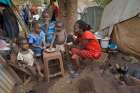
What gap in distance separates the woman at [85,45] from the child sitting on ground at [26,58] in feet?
3.24

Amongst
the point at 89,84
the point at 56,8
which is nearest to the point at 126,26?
the point at 89,84

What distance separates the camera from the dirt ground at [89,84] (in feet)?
15.0

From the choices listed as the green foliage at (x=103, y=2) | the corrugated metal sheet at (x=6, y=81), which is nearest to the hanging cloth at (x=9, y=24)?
the corrugated metal sheet at (x=6, y=81)

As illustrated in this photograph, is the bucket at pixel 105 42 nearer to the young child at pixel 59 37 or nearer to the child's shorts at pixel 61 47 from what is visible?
the young child at pixel 59 37

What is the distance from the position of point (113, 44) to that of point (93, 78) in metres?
1.71

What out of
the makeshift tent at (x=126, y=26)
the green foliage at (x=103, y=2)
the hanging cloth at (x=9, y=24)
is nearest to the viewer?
the hanging cloth at (x=9, y=24)

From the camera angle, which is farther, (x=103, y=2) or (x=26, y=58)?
(x=103, y=2)

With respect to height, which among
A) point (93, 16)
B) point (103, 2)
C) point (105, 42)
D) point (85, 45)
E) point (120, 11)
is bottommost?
point (105, 42)

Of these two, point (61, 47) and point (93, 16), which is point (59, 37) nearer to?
point (61, 47)

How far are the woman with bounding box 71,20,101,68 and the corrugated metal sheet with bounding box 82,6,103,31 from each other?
7.48 ft

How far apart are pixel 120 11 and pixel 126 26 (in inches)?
23.5

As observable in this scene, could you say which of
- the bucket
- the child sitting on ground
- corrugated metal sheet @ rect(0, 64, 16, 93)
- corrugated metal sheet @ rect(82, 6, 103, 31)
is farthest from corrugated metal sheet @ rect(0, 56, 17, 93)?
corrugated metal sheet @ rect(82, 6, 103, 31)

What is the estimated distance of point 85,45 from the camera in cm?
522

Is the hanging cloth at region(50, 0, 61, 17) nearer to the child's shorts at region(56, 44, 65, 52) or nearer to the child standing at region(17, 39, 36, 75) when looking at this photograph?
the child's shorts at region(56, 44, 65, 52)
